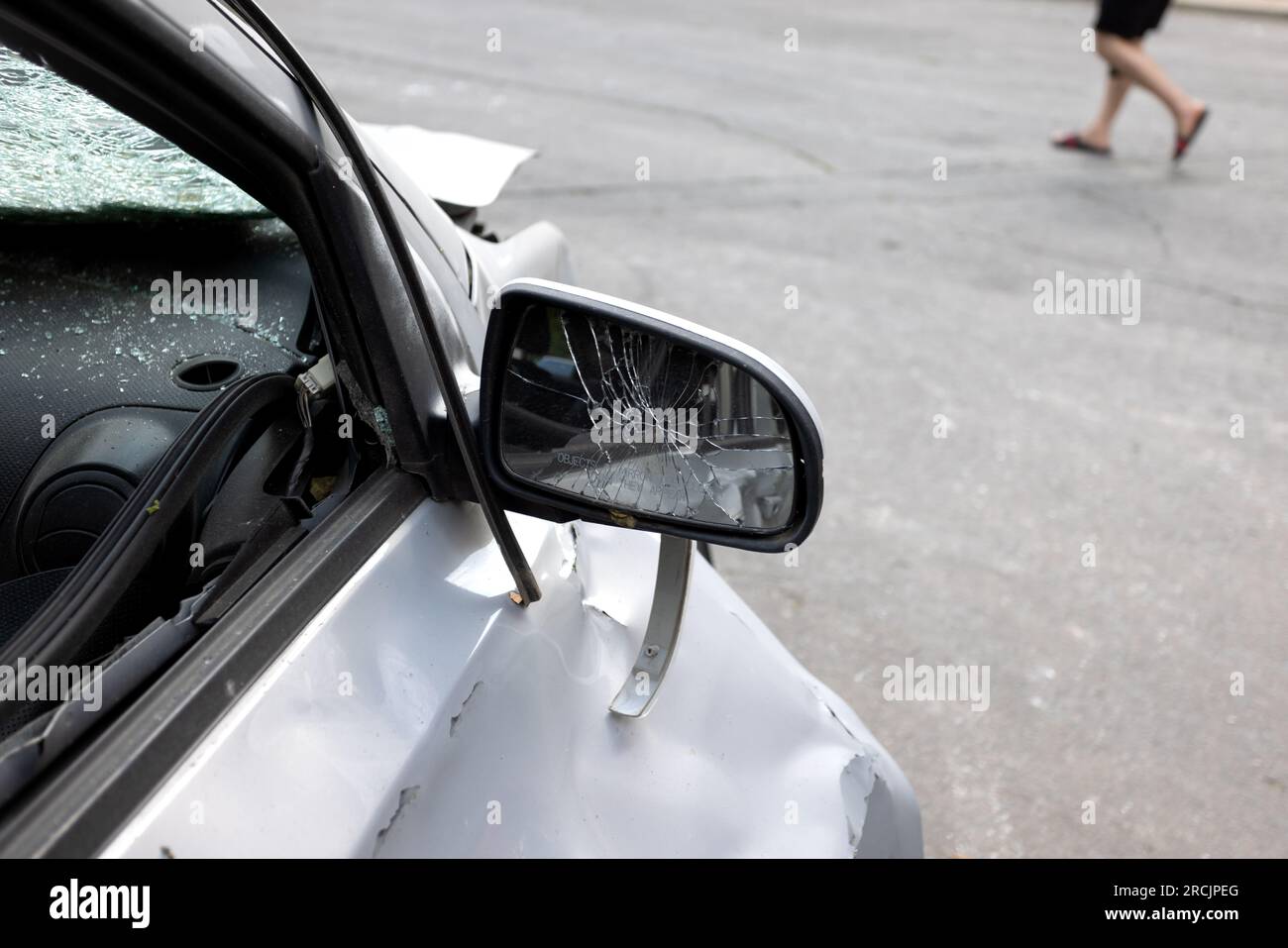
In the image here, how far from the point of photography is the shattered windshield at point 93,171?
189 cm

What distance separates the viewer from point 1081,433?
5.01 m

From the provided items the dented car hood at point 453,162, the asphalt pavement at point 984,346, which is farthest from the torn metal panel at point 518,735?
the asphalt pavement at point 984,346

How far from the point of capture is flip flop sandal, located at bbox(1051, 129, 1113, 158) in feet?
29.4

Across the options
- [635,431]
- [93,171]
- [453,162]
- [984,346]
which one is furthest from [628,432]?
[984,346]

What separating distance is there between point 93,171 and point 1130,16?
336 inches

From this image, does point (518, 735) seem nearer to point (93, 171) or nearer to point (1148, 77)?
point (93, 171)

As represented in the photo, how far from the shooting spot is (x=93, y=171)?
1.97 m

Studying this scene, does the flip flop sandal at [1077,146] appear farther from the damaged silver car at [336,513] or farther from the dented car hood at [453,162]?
the damaged silver car at [336,513]

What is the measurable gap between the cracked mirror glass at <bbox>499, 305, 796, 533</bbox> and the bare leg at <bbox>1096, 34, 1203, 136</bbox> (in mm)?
8497

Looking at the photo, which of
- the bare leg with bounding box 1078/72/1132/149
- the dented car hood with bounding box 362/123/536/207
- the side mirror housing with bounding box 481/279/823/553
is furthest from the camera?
the bare leg with bounding box 1078/72/1132/149

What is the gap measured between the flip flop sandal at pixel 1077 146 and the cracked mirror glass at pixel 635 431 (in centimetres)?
845

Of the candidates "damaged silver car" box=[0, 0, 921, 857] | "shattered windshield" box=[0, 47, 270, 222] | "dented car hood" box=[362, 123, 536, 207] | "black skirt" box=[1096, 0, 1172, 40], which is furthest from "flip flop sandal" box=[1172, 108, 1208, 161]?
"shattered windshield" box=[0, 47, 270, 222]

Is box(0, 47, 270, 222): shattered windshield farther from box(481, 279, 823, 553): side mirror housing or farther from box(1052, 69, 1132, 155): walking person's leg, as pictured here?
box(1052, 69, 1132, 155): walking person's leg
